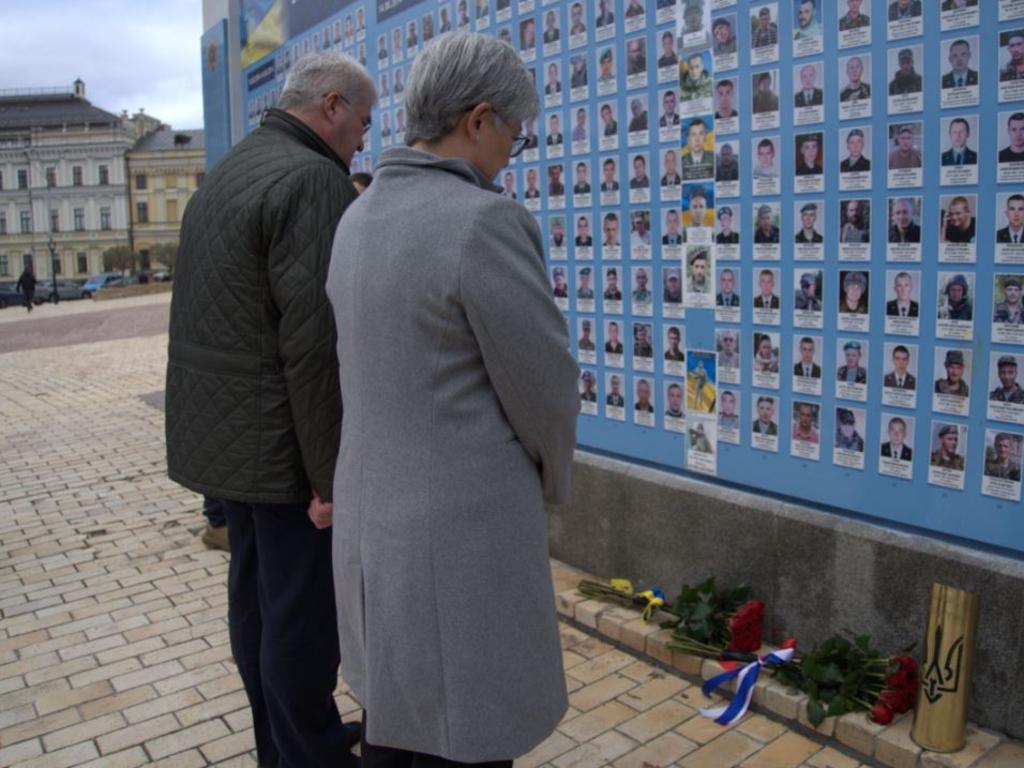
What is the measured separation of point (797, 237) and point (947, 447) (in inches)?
32.3

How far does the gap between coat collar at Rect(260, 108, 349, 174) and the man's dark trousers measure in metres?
0.96

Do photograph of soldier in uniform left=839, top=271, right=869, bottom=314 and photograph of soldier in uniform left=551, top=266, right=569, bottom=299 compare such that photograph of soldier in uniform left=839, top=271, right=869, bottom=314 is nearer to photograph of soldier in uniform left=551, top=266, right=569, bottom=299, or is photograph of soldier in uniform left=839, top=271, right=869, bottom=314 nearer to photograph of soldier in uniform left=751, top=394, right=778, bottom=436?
photograph of soldier in uniform left=751, top=394, right=778, bottom=436

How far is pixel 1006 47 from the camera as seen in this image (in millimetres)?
2725

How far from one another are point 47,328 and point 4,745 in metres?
23.6

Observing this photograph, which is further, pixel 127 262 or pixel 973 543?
pixel 127 262

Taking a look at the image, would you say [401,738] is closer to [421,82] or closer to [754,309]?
[421,82]

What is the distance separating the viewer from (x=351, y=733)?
298cm

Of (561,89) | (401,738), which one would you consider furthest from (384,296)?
(561,89)

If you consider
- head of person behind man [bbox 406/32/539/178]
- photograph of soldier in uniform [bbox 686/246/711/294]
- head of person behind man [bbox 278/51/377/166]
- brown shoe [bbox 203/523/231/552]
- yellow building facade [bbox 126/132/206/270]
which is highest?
yellow building facade [bbox 126/132/206/270]

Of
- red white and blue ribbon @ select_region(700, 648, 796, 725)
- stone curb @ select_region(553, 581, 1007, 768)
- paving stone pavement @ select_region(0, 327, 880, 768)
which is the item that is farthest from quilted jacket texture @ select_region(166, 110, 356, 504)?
stone curb @ select_region(553, 581, 1007, 768)

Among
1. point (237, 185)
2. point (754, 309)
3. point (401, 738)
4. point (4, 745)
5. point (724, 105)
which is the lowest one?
point (4, 745)

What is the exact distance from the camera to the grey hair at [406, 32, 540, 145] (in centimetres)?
184


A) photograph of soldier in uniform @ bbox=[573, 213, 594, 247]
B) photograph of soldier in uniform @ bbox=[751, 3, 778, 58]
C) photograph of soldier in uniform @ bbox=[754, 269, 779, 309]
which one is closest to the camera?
photograph of soldier in uniform @ bbox=[751, 3, 778, 58]

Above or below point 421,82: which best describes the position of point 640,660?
below
